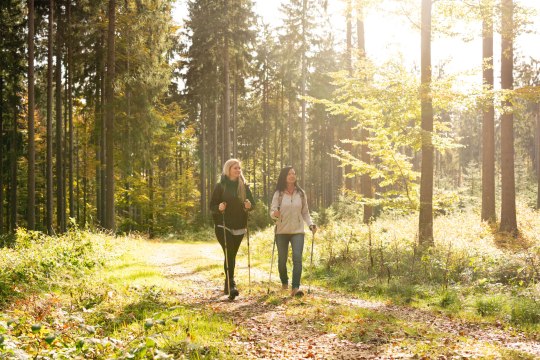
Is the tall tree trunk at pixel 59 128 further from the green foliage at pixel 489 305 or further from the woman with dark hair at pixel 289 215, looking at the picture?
the green foliage at pixel 489 305

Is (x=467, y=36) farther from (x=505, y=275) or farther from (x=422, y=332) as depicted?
(x=422, y=332)

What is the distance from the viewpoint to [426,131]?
432 inches

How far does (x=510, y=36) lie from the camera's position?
1144cm

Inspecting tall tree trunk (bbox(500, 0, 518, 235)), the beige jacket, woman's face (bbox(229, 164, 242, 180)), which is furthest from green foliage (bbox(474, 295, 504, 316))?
tall tree trunk (bbox(500, 0, 518, 235))

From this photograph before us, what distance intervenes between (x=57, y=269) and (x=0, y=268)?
978 mm

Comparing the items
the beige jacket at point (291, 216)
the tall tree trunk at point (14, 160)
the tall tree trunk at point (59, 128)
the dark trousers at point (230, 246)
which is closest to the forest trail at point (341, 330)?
the dark trousers at point (230, 246)

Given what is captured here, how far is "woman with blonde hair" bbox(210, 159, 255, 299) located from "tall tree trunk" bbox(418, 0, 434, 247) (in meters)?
5.87

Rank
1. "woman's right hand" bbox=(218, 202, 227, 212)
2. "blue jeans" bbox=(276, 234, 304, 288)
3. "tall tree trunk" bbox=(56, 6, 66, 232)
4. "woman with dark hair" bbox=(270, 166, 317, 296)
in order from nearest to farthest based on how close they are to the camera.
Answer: "woman's right hand" bbox=(218, 202, 227, 212)
"blue jeans" bbox=(276, 234, 304, 288)
"woman with dark hair" bbox=(270, 166, 317, 296)
"tall tree trunk" bbox=(56, 6, 66, 232)

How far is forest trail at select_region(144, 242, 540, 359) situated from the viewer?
4531 millimetres

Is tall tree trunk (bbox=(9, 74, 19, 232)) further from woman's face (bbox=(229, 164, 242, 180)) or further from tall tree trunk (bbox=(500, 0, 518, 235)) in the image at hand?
tall tree trunk (bbox=(500, 0, 518, 235))

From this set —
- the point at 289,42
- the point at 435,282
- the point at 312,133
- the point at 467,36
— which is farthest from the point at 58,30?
the point at 312,133

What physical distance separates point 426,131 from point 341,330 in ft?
23.4

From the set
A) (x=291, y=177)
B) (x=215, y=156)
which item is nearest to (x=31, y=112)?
(x=215, y=156)

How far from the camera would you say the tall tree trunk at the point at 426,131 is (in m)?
11.1
